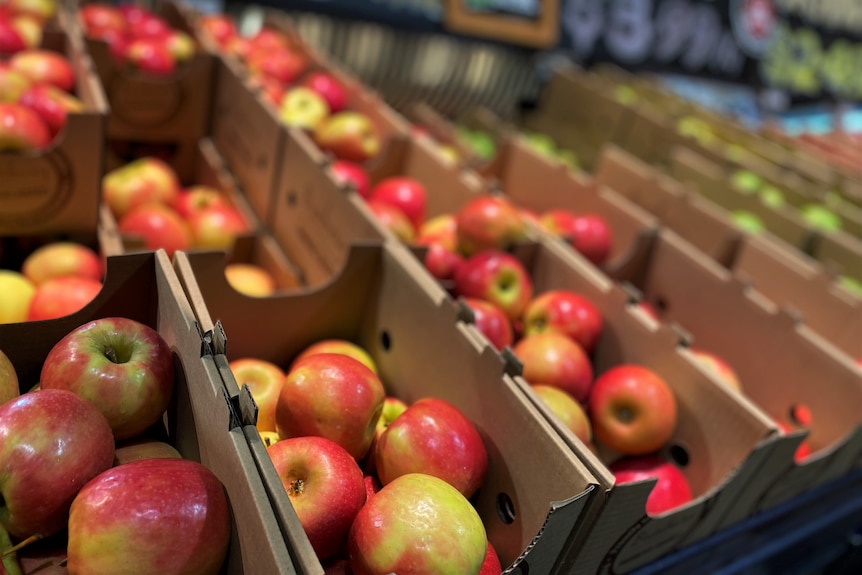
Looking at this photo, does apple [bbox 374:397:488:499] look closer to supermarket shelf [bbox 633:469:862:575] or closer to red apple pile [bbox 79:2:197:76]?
supermarket shelf [bbox 633:469:862:575]

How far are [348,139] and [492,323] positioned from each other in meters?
0.97

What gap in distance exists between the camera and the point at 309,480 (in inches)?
33.0

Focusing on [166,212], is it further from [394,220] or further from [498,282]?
[498,282]

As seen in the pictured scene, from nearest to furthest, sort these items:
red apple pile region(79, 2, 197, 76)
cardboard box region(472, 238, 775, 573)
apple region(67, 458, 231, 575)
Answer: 1. apple region(67, 458, 231, 575)
2. cardboard box region(472, 238, 775, 573)
3. red apple pile region(79, 2, 197, 76)

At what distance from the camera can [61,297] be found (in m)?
1.19

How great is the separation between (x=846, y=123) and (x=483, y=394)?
524 cm

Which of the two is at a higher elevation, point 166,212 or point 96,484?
point 96,484

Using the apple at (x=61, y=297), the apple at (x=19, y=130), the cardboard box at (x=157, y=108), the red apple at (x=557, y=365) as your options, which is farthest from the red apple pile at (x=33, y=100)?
the red apple at (x=557, y=365)

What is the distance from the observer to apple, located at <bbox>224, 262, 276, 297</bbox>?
1560 mm

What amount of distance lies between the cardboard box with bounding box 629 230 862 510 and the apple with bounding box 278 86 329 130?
3.63 ft

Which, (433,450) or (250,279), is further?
(250,279)

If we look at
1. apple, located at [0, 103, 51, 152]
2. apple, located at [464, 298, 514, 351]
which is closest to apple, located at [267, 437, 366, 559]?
apple, located at [464, 298, 514, 351]

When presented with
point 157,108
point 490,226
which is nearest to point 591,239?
point 490,226

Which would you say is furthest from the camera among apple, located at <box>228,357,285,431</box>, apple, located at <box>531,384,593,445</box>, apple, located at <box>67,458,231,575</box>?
apple, located at <box>531,384,593,445</box>
